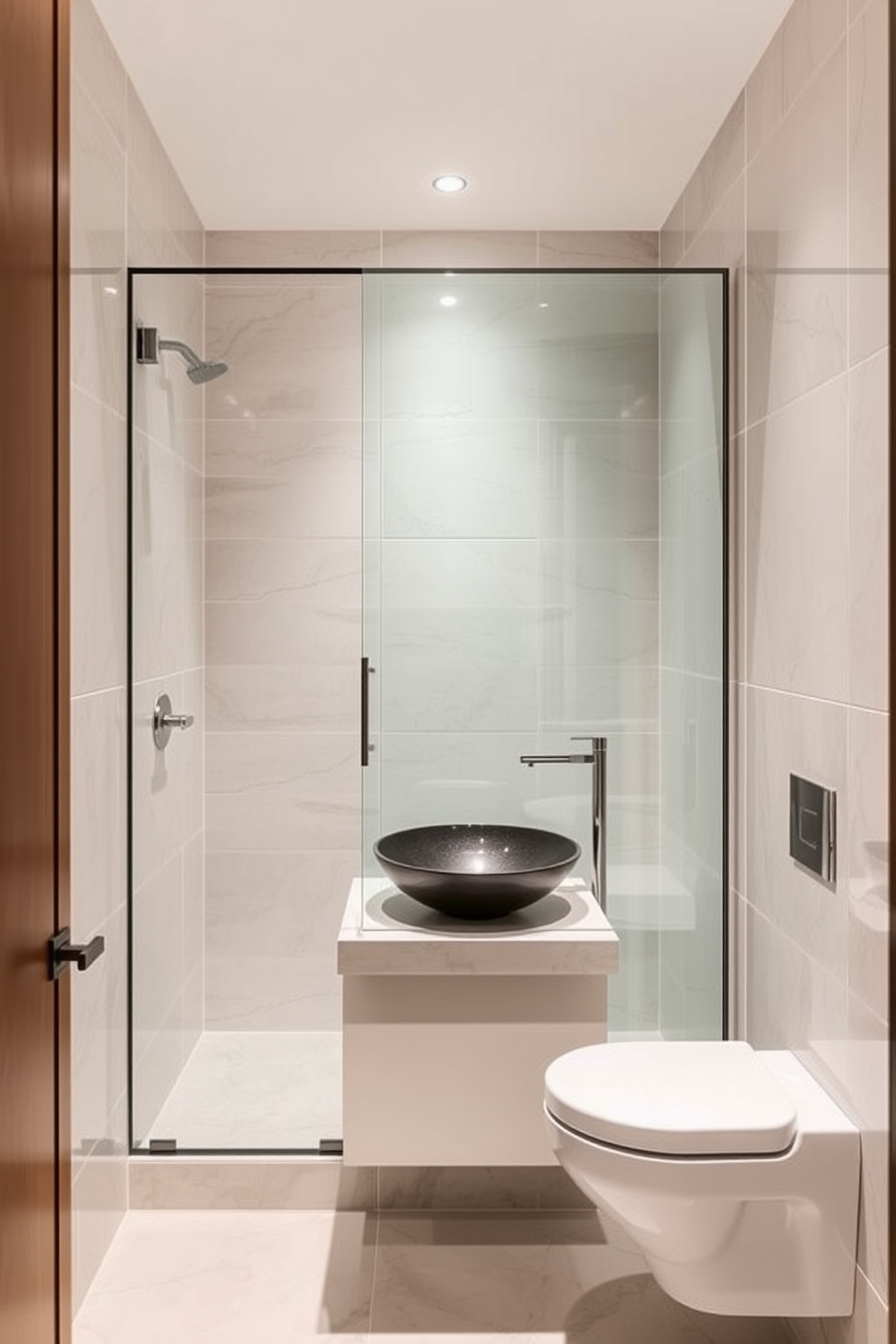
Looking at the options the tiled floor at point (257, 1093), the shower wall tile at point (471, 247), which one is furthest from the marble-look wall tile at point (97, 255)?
the tiled floor at point (257, 1093)

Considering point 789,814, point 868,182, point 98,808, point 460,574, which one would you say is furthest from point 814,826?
point 98,808

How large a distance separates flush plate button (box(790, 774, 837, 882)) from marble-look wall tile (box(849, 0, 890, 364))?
76 centimetres

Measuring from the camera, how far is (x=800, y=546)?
2109 millimetres

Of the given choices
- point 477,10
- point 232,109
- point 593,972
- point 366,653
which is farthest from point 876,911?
point 232,109

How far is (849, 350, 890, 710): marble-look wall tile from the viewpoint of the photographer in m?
1.68

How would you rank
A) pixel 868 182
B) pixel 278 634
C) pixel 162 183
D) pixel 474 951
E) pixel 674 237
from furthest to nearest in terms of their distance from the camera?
pixel 278 634 → pixel 674 237 → pixel 162 183 → pixel 474 951 → pixel 868 182

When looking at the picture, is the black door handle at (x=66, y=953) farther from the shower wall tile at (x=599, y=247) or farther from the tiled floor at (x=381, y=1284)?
the shower wall tile at (x=599, y=247)

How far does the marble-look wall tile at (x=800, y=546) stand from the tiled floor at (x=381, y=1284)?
1.30 m

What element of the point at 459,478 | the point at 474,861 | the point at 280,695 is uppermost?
the point at 459,478

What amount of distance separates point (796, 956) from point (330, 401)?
85.5 inches

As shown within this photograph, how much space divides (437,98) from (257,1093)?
102 inches

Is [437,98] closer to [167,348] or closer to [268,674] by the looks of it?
[167,348]

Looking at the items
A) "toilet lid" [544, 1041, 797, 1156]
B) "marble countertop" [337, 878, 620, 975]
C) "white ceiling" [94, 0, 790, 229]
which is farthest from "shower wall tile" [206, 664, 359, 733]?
"toilet lid" [544, 1041, 797, 1156]

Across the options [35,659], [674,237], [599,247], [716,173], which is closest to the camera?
[35,659]
